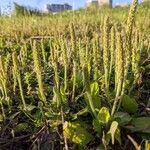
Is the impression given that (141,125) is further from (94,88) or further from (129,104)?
(94,88)

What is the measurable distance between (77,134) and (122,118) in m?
0.22

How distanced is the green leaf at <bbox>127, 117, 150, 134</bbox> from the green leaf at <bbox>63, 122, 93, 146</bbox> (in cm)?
19

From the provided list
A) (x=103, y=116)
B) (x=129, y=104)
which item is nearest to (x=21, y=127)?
(x=103, y=116)

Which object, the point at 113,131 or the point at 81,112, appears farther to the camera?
the point at 81,112

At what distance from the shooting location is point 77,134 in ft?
5.92

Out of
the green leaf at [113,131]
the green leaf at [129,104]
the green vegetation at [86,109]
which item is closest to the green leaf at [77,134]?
the green vegetation at [86,109]

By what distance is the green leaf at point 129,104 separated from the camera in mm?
1961

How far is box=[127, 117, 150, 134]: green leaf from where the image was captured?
1.80 meters

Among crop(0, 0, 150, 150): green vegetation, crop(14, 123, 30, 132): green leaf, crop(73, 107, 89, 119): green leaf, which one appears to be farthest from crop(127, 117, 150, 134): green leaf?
crop(14, 123, 30, 132): green leaf

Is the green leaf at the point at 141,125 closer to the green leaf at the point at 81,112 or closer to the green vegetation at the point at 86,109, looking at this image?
the green vegetation at the point at 86,109

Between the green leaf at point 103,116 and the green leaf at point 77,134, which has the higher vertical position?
the green leaf at point 103,116

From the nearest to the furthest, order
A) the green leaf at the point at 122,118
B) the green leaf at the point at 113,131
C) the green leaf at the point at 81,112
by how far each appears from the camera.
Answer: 1. the green leaf at the point at 113,131
2. the green leaf at the point at 122,118
3. the green leaf at the point at 81,112

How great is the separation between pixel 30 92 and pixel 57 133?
48 cm

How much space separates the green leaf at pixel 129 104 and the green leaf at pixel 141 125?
0.39 ft
